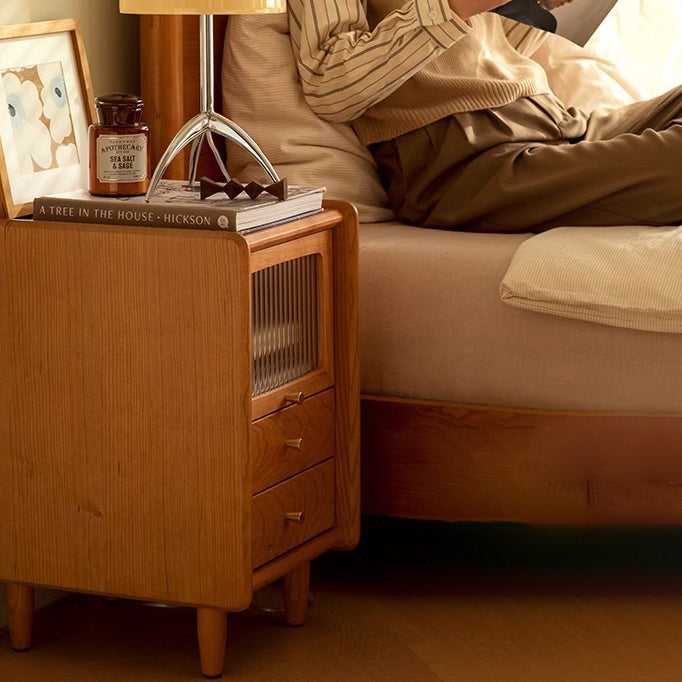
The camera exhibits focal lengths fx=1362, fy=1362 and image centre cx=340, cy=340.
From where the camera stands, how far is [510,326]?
5.83 feet

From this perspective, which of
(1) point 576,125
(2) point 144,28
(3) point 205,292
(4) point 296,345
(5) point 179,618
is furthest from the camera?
(1) point 576,125

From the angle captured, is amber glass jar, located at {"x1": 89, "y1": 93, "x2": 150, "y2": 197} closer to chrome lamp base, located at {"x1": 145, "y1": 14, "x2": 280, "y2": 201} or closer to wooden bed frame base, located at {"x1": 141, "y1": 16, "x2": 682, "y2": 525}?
chrome lamp base, located at {"x1": 145, "y1": 14, "x2": 280, "y2": 201}

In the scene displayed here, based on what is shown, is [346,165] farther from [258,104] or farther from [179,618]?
[179,618]

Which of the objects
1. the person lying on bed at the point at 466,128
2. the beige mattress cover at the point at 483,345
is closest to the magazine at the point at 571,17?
the person lying on bed at the point at 466,128

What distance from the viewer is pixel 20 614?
1688mm

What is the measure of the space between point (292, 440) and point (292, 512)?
0.30ft

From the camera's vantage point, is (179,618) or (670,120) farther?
(670,120)

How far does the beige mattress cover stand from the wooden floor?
28 centimetres

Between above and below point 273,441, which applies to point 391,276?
above

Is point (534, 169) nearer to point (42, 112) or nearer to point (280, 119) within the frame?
point (280, 119)

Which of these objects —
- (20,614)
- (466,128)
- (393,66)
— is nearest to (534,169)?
(466,128)

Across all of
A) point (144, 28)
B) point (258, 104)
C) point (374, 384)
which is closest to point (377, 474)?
point (374, 384)

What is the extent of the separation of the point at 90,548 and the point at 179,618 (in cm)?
25

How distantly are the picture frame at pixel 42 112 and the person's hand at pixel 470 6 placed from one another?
0.50 m
